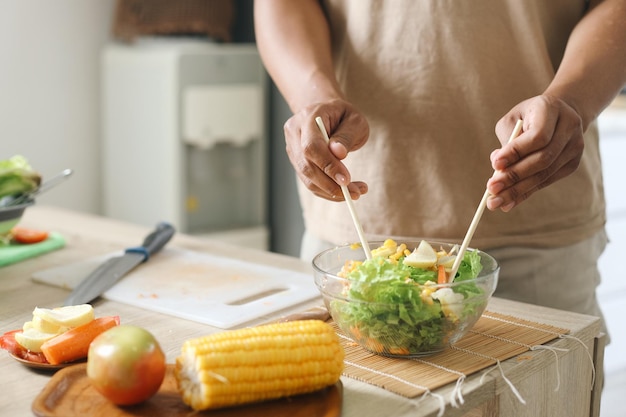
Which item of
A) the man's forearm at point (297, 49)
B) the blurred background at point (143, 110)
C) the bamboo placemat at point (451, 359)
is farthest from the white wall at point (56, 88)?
the bamboo placemat at point (451, 359)

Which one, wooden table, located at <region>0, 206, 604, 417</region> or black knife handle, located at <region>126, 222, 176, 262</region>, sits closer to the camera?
wooden table, located at <region>0, 206, 604, 417</region>

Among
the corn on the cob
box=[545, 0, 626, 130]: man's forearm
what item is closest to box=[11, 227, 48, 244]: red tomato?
the corn on the cob

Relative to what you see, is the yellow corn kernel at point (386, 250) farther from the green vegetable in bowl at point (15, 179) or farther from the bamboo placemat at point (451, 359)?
the green vegetable in bowl at point (15, 179)

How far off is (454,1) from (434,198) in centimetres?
31

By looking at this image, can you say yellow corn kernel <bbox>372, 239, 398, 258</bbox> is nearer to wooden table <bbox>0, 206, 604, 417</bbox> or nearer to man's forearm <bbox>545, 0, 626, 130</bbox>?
wooden table <bbox>0, 206, 604, 417</bbox>

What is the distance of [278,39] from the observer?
142 centimetres

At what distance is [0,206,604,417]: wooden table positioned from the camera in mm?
864

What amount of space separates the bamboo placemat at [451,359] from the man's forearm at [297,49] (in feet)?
1.35

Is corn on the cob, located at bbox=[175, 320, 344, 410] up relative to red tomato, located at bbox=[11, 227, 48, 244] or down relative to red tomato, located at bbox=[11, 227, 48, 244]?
up

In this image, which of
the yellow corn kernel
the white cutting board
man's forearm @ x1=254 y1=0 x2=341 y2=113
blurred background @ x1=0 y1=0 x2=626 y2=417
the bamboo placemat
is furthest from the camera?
blurred background @ x1=0 y1=0 x2=626 y2=417

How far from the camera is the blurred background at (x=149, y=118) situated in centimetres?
325

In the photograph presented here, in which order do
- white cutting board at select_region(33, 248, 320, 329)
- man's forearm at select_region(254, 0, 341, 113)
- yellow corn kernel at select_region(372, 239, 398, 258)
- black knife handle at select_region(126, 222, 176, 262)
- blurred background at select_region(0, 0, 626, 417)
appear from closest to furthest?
yellow corn kernel at select_region(372, 239, 398, 258)
white cutting board at select_region(33, 248, 320, 329)
man's forearm at select_region(254, 0, 341, 113)
black knife handle at select_region(126, 222, 176, 262)
blurred background at select_region(0, 0, 626, 417)

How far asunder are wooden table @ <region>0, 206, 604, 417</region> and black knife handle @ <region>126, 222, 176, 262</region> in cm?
6

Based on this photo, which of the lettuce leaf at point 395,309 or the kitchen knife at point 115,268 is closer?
the lettuce leaf at point 395,309
